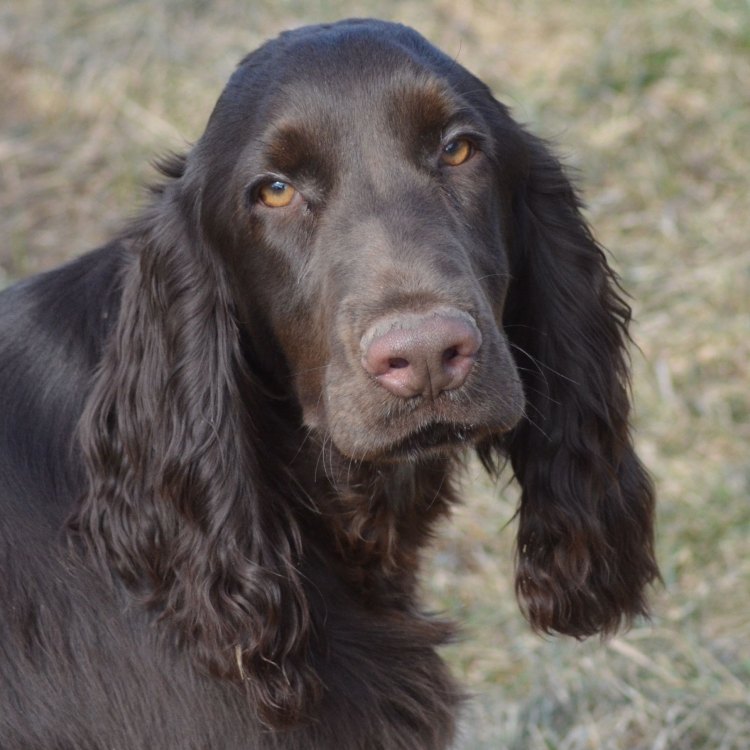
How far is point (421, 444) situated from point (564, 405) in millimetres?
615

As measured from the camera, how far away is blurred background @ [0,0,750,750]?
4.23 m

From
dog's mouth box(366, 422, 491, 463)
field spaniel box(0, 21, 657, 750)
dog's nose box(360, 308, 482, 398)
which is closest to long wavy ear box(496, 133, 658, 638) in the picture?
field spaniel box(0, 21, 657, 750)

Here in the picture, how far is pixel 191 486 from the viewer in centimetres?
283

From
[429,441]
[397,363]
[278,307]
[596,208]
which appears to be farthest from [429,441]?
[596,208]

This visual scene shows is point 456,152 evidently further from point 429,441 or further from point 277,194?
point 429,441

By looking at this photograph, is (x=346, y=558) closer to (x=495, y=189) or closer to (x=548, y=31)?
(x=495, y=189)

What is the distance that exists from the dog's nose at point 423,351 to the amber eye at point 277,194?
1.43 feet

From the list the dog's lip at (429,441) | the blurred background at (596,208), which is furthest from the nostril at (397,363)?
the blurred background at (596,208)

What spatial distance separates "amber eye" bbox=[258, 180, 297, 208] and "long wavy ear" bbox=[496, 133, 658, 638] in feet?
1.92

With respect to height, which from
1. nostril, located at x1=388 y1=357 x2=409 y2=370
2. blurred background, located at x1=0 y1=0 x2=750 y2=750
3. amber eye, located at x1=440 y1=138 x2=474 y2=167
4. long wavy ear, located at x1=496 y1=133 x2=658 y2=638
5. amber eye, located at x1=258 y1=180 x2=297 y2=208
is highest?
amber eye, located at x1=440 y1=138 x2=474 y2=167

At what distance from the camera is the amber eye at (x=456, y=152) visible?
2.87m

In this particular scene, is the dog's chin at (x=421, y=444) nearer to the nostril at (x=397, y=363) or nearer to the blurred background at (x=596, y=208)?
the nostril at (x=397, y=363)

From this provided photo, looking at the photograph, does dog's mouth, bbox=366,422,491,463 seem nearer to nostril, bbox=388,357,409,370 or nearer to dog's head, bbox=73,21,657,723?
dog's head, bbox=73,21,657,723

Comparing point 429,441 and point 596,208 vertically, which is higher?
point 429,441
